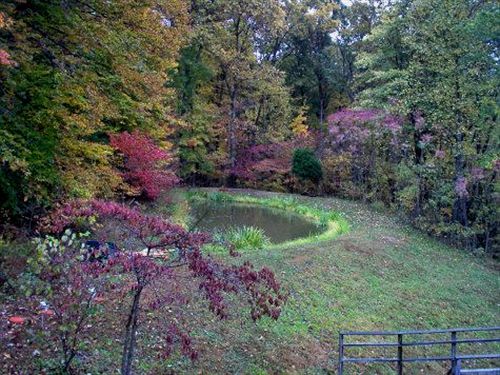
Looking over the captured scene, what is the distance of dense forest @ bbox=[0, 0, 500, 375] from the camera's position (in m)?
5.78

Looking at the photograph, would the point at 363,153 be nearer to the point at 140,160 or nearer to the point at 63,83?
the point at 140,160

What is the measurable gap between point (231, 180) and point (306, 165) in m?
5.87

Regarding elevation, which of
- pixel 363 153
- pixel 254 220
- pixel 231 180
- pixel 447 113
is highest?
pixel 447 113

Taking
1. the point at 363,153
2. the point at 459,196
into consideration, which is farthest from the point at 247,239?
the point at 363,153

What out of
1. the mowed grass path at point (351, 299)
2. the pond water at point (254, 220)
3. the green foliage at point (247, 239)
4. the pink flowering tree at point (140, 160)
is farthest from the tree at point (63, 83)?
the pond water at point (254, 220)

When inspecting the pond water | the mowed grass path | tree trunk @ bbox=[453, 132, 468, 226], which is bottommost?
the mowed grass path

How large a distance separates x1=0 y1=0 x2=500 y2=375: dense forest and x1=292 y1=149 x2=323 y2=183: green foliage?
8 cm

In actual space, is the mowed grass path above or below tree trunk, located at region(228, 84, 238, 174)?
below

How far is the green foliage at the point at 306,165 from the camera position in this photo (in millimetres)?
25719

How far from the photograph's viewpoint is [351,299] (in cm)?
1095

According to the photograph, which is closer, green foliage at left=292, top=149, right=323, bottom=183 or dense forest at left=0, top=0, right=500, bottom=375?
dense forest at left=0, top=0, right=500, bottom=375

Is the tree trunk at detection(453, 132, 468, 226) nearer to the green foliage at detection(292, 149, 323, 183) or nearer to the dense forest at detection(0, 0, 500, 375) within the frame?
the dense forest at detection(0, 0, 500, 375)

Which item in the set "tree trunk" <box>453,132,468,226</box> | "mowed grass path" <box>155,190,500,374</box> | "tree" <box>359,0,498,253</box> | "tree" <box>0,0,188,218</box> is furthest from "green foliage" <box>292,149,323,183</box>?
"tree" <box>0,0,188,218</box>

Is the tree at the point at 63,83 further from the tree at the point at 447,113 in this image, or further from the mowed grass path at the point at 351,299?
the tree at the point at 447,113
